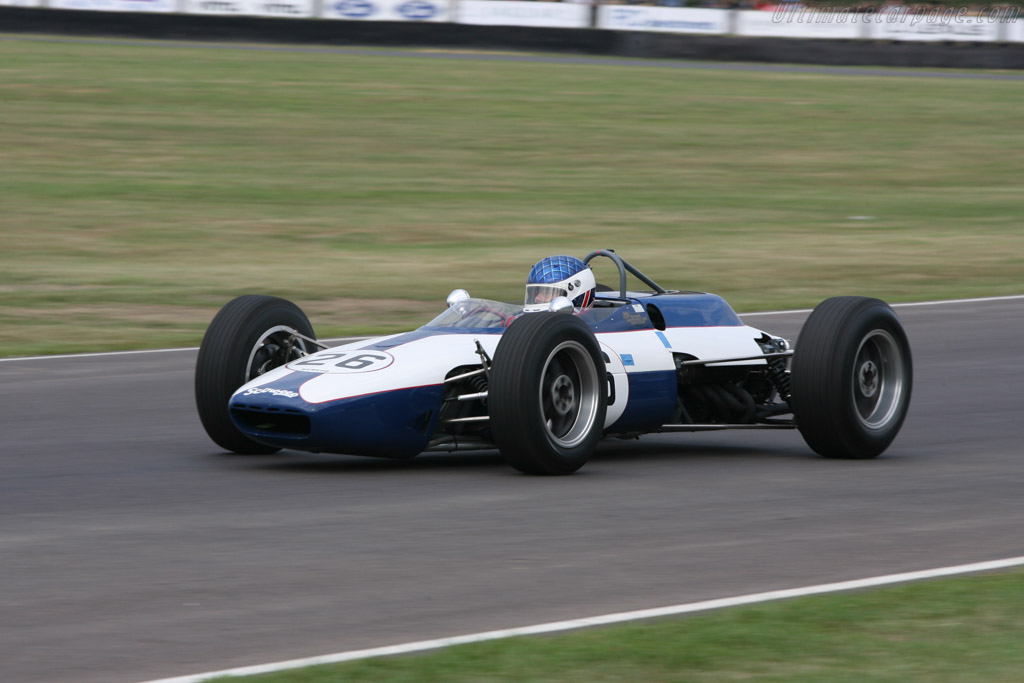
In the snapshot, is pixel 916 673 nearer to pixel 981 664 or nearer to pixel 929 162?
pixel 981 664

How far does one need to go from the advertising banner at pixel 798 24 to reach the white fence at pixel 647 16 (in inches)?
1.0

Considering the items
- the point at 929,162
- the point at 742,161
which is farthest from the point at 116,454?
the point at 929,162

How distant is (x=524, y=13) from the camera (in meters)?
44.4

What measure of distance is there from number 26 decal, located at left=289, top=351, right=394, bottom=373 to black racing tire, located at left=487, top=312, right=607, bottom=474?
0.70 metres

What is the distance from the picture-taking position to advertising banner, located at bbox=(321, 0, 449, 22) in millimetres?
43938

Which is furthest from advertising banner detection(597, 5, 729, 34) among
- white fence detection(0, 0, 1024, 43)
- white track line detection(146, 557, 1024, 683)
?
white track line detection(146, 557, 1024, 683)

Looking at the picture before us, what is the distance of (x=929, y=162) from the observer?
98.1 ft

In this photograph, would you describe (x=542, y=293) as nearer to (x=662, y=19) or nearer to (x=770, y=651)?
(x=770, y=651)

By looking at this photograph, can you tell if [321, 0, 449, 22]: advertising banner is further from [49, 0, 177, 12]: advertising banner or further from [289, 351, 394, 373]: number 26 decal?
[289, 351, 394, 373]: number 26 decal

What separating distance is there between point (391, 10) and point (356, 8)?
0.95 m

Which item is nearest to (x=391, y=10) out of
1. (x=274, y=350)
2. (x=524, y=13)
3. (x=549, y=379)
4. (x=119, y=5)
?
(x=524, y=13)

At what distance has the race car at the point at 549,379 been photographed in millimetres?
8008

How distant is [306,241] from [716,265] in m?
5.29

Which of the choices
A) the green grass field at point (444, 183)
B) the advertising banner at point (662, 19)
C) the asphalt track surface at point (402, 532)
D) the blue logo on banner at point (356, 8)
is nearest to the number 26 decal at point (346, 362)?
the asphalt track surface at point (402, 532)
